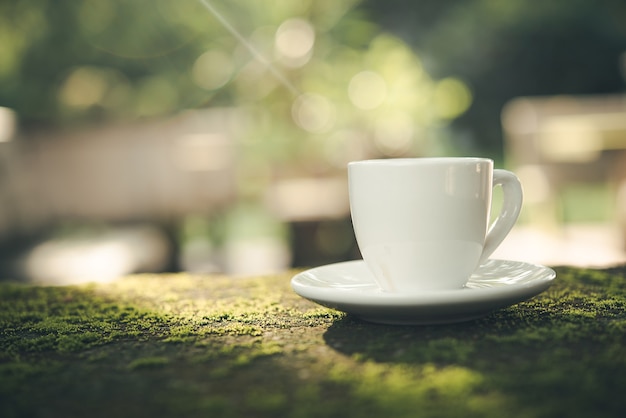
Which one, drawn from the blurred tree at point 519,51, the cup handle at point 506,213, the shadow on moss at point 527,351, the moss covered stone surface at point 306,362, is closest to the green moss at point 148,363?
the moss covered stone surface at point 306,362

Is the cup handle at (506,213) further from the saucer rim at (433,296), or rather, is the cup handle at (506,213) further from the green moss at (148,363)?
the green moss at (148,363)

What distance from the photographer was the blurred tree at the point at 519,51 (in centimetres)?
779

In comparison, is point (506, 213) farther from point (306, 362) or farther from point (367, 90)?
point (367, 90)

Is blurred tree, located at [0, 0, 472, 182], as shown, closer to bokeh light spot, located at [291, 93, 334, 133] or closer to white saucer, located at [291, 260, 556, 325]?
bokeh light spot, located at [291, 93, 334, 133]

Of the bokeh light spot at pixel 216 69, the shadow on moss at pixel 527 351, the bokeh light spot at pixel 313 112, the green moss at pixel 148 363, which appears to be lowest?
the shadow on moss at pixel 527 351

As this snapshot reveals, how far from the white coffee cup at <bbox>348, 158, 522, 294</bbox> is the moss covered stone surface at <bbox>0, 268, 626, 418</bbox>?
2.2 inches

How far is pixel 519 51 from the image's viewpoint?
26.8 ft

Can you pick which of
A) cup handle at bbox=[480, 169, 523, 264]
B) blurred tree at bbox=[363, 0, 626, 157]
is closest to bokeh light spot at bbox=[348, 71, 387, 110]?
blurred tree at bbox=[363, 0, 626, 157]

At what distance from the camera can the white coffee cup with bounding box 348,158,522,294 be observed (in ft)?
1.65

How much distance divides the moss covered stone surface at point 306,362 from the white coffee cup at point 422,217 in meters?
0.06

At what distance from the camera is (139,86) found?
301 inches

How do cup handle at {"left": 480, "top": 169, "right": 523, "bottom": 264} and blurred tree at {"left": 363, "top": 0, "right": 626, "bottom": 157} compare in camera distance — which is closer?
cup handle at {"left": 480, "top": 169, "right": 523, "bottom": 264}

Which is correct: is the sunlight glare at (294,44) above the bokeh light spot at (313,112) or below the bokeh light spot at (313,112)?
above

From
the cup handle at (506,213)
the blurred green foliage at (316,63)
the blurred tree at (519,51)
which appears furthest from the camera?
the blurred tree at (519,51)
